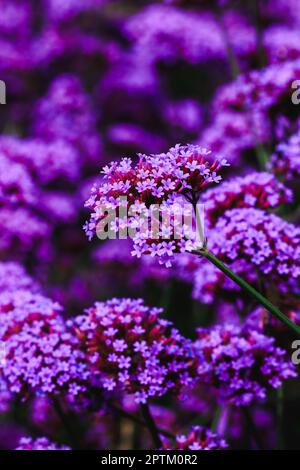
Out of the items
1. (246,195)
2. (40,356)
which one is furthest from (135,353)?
(246,195)

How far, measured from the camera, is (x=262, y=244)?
2.52 metres

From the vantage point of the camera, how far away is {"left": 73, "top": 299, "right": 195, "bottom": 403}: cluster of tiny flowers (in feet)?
7.70

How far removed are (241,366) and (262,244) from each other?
44 centimetres

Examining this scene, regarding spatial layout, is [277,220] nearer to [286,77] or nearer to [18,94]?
[286,77]

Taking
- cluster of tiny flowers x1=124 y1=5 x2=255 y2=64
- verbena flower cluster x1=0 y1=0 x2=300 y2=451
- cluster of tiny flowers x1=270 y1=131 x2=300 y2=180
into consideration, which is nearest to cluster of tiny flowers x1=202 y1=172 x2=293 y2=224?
verbena flower cluster x1=0 y1=0 x2=300 y2=451

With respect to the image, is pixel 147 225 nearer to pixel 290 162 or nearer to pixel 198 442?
pixel 198 442

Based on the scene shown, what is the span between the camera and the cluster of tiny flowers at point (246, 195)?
2.88 meters

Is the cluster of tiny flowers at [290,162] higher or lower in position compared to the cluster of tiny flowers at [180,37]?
lower

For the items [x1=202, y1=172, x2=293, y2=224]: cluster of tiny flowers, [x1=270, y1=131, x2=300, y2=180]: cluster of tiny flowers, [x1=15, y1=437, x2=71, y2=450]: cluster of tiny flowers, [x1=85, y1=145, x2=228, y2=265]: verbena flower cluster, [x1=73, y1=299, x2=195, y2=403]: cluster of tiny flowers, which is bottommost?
[x1=15, y1=437, x2=71, y2=450]: cluster of tiny flowers

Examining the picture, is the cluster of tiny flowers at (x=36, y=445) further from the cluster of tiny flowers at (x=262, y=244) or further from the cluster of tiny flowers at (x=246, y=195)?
the cluster of tiny flowers at (x=246, y=195)

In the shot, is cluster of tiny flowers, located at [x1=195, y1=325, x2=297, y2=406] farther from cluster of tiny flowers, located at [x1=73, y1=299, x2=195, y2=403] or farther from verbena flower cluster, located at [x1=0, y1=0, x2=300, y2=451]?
cluster of tiny flowers, located at [x1=73, y1=299, x2=195, y2=403]

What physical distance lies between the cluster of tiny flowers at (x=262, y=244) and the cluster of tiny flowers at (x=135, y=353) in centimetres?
37

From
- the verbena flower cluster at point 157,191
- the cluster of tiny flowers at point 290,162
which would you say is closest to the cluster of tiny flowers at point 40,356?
the verbena flower cluster at point 157,191

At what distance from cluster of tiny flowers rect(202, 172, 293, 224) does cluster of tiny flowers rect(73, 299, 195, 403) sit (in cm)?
62
